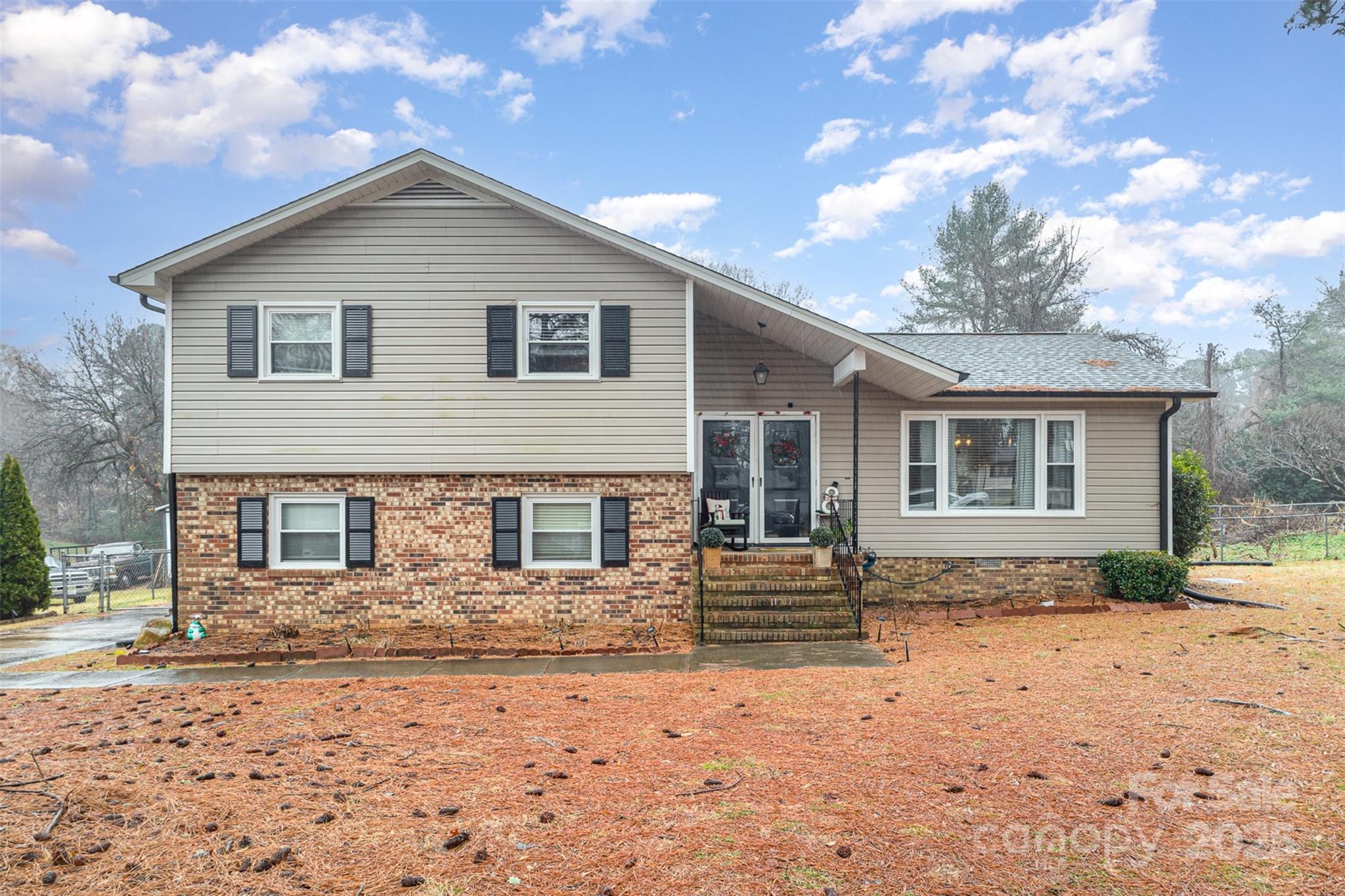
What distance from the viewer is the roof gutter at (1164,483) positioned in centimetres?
1068

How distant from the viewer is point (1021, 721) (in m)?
5.12

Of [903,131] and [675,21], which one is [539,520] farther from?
[903,131]

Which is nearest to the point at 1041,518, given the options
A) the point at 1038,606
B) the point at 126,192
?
the point at 1038,606

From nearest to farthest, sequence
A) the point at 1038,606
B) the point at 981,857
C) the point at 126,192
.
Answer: the point at 981,857
the point at 1038,606
the point at 126,192

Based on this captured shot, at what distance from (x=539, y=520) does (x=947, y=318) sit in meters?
23.6

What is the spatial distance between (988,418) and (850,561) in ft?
12.0

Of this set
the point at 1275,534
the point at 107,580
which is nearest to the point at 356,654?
the point at 107,580

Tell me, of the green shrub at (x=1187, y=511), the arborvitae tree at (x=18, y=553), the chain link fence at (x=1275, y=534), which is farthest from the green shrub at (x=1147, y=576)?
the arborvitae tree at (x=18, y=553)

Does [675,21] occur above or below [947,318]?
above

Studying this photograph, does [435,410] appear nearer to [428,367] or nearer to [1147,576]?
[428,367]

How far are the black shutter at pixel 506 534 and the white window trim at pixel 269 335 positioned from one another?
2740 mm

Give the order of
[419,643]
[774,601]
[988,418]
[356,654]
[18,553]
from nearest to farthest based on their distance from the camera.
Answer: [356,654], [419,643], [774,601], [988,418], [18,553]

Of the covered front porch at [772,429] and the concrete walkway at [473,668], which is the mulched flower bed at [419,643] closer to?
the concrete walkway at [473,668]

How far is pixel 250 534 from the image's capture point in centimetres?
916
